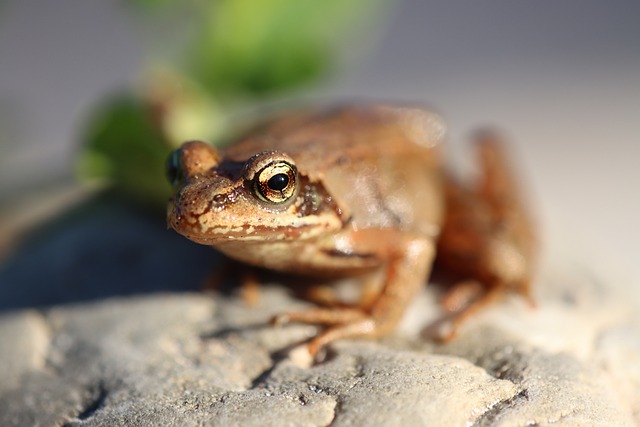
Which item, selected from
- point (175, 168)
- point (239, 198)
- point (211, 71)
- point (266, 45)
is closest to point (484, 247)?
point (239, 198)

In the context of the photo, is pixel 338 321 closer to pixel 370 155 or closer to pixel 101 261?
pixel 370 155

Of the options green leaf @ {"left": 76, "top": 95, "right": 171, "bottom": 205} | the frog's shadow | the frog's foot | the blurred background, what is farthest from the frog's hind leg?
green leaf @ {"left": 76, "top": 95, "right": 171, "bottom": 205}

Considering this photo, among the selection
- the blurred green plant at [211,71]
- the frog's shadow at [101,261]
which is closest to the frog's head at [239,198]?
the frog's shadow at [101,261]

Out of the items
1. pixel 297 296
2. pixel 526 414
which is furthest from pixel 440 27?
pixel 526 414

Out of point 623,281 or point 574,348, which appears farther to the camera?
point 623,281

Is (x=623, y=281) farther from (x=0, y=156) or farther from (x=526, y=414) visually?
(x=0, y=156)

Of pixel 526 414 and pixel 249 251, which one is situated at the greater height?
pixel 249 251

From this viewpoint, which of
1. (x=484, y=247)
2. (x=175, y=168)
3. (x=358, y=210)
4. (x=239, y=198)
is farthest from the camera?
(x=484, y=247)
